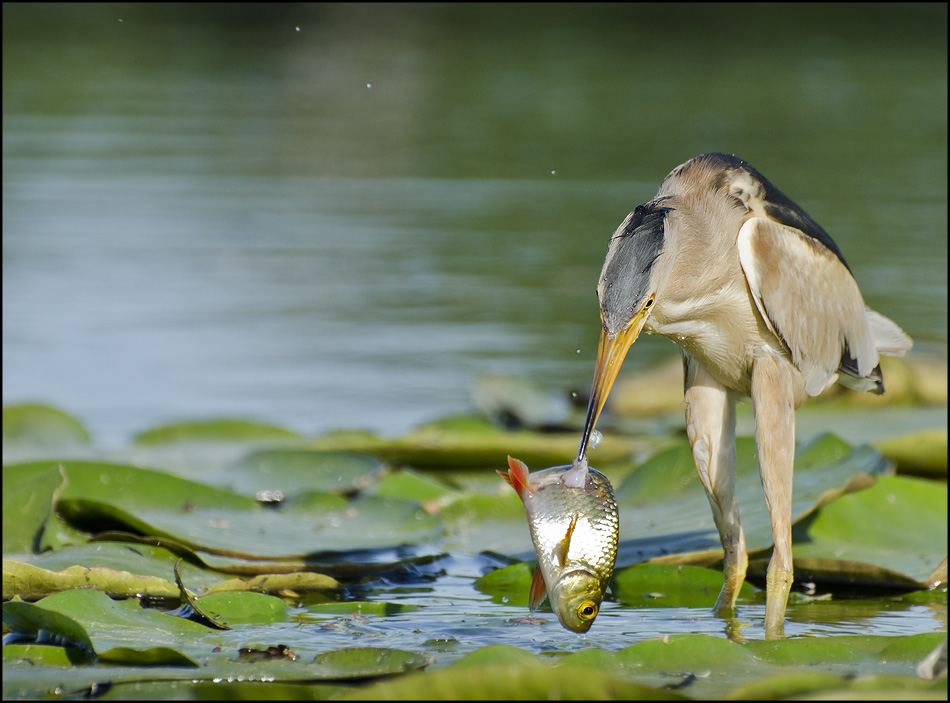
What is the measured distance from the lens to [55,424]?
5.85 meters

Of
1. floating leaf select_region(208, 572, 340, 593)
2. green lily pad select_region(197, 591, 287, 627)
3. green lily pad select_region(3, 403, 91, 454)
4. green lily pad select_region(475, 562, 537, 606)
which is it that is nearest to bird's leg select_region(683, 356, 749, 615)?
green lily pad select_region(475, 562, 537, 606)

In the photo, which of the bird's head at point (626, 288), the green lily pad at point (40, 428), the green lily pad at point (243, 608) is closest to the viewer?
the bird's head at point (626, 288)

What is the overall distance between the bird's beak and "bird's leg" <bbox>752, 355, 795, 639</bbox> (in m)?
0.57

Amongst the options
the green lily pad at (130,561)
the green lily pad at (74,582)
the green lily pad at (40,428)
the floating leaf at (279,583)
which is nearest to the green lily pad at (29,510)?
the green lily pad at (130,561)

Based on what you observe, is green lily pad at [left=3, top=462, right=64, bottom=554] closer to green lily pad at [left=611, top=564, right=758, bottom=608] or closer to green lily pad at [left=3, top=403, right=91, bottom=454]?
green lily pad at [left=3, top=403, right=91, bottom=454]

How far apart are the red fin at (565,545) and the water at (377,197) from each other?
352 centimetres

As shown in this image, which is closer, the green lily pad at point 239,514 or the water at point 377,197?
the green lily pad at point 239,514

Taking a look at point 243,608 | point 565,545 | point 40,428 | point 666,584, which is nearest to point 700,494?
point 666,584

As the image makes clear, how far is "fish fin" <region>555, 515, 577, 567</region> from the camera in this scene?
341 centimetres

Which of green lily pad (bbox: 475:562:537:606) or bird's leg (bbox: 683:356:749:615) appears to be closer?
bird's leg (bbox: 683:356:749:615)

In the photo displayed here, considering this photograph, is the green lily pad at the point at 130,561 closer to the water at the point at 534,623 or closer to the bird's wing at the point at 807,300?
the water at the point at 534,623

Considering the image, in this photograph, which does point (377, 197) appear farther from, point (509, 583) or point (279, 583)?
point (279, 583)

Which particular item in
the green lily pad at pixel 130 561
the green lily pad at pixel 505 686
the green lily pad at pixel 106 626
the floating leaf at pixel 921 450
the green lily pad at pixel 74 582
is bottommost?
the green lily pad at pixel 505 686

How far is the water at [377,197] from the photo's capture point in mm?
8344
